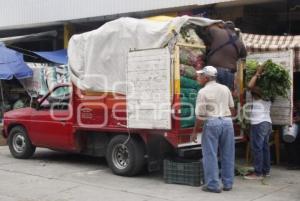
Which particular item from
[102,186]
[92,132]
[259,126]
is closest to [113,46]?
[92,132]

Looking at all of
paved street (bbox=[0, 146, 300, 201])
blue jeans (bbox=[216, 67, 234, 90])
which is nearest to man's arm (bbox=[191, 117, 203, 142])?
paved street (bbox=[0, 146, 300, 201])

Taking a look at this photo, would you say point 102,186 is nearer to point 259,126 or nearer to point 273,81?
point 259,126

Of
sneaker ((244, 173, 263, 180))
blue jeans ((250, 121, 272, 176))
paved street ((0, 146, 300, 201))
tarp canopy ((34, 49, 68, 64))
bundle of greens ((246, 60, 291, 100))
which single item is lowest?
paved street ((0, 146, 300, 201))

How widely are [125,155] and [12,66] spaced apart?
8498 mm

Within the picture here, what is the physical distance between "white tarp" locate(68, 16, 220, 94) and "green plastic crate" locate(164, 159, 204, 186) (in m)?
1.45

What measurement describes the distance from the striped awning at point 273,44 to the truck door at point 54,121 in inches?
142

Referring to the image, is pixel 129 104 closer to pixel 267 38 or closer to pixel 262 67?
pixel 262 67

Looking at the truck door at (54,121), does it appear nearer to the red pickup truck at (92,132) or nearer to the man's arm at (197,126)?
the red pickup truck at (92,132)

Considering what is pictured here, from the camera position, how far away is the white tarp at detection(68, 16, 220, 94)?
8195 mm

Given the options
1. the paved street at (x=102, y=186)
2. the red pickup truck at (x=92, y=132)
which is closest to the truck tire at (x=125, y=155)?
the red pickup truck at (x=92, y=132)

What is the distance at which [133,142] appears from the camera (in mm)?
8555

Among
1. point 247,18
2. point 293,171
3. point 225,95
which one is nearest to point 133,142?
point 225,95

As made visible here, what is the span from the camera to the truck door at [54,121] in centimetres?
970

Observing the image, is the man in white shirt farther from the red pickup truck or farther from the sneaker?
the red pickup truck
